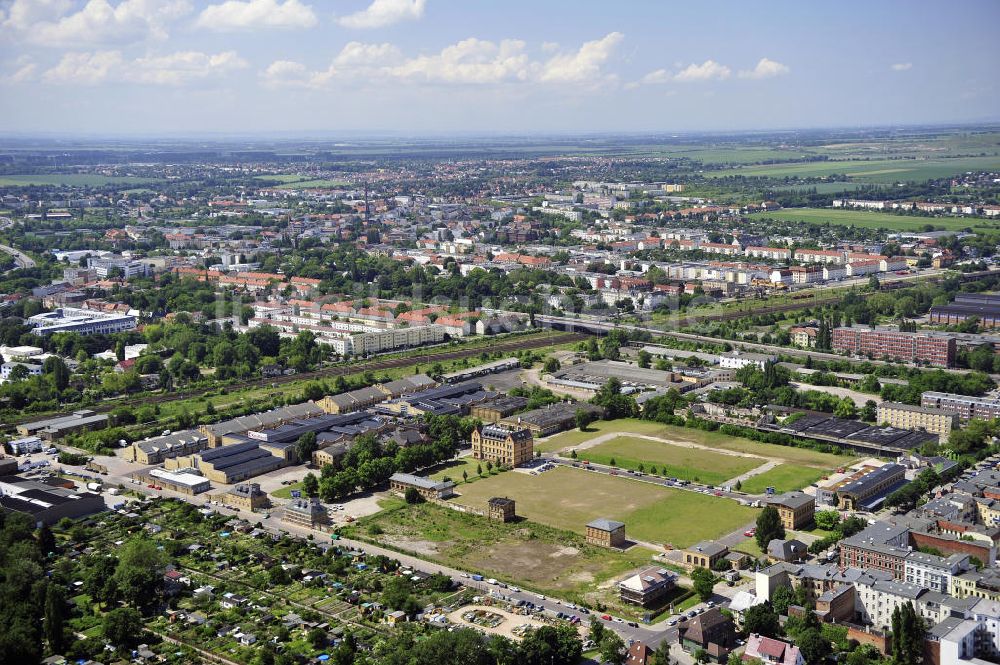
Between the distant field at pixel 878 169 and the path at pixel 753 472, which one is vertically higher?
the distant field at pixel 878 169

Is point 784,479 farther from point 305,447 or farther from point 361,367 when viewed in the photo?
point 361,367

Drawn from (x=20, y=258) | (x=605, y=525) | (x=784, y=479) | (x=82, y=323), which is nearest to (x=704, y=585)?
(x=605, y=525)

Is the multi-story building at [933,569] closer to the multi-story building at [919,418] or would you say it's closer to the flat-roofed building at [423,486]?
the multi-story building at [919,418]

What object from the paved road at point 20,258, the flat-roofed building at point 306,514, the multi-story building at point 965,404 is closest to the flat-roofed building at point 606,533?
the flat-roofed building at point 306,514

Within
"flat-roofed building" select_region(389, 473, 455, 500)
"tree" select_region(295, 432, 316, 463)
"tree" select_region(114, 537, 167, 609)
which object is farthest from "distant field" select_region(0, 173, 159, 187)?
"tree" select_region(114, 537, 167, 609)

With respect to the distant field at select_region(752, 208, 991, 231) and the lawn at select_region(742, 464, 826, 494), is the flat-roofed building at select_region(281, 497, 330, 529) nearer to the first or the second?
the lawn at select_region(742, 464, 826, 494)

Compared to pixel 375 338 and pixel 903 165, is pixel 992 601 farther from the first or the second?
pixel 903 165
